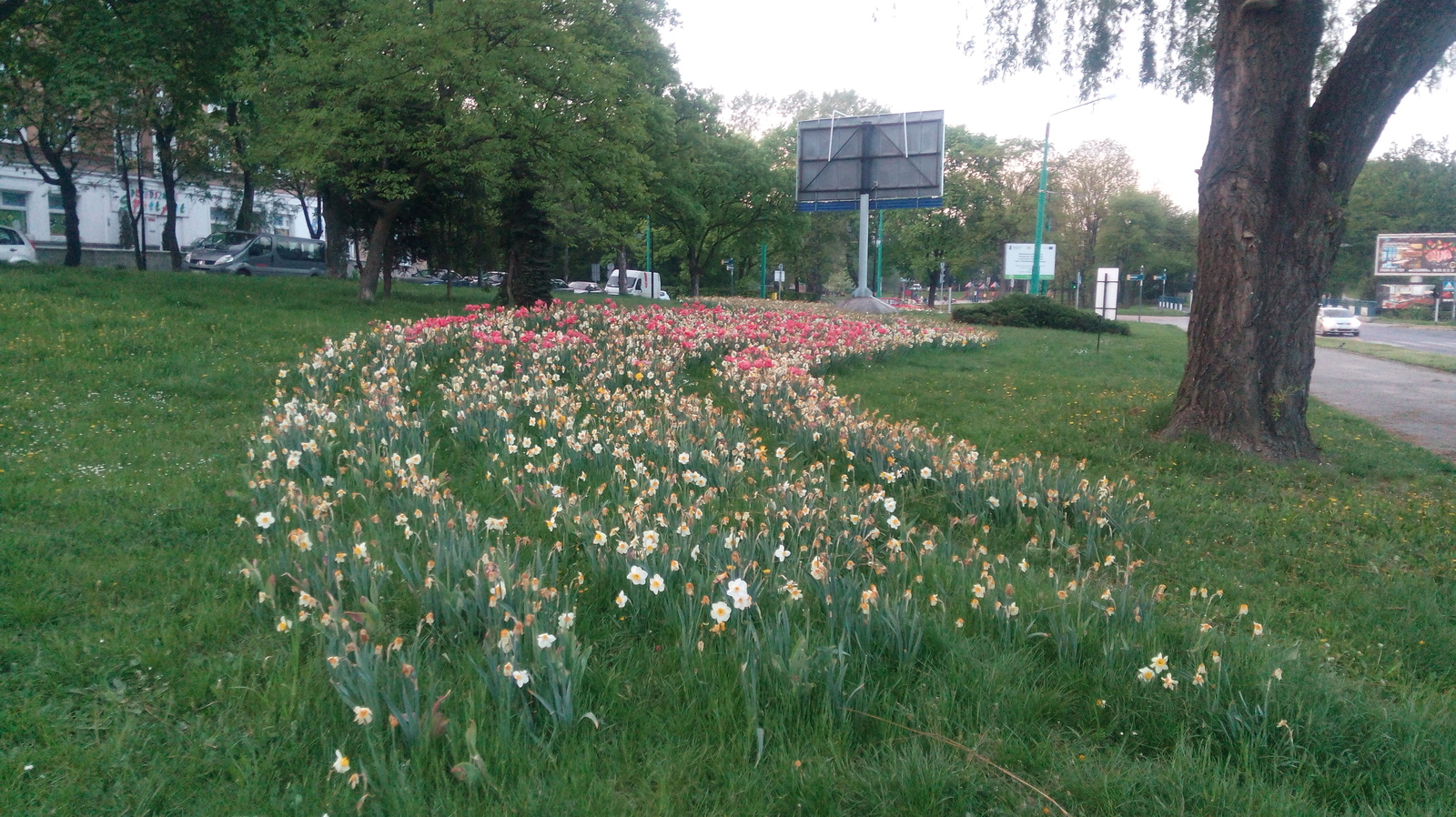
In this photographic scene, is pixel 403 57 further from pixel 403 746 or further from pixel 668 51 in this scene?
pixel 403 746

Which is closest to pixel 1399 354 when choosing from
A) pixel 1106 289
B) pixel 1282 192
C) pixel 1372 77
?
pixel 1106 289

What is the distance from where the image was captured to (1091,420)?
901 cm

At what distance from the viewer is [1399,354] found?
2414cm

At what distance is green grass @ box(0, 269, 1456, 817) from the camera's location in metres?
2.69

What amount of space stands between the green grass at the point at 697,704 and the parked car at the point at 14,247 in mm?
22098

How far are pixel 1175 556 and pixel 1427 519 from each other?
2189mm

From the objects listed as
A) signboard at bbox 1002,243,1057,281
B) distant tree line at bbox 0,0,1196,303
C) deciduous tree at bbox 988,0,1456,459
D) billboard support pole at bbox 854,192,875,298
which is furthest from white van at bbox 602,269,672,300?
deciduous tree at bbox 988,0,1456,459

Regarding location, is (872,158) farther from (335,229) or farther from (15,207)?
(15,207)

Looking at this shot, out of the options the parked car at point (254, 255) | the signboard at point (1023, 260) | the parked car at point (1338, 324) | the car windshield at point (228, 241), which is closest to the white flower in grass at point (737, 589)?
the parked car at point (254, 255)

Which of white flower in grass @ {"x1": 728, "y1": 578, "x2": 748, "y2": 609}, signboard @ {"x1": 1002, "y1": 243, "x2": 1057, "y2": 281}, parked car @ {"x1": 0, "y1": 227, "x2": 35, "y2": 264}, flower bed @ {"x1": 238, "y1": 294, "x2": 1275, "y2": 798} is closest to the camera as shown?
flower bed @ {"x1": 238, "y1": 294, "x2": 1275, "y2": 798}

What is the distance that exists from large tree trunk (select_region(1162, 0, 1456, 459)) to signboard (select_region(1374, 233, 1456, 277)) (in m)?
→ 56.2

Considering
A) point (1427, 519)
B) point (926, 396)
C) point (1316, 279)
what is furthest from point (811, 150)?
point (1427, 519)

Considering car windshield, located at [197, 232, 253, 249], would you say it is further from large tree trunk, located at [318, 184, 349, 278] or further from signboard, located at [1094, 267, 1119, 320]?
signboard, located at [1094, 267, 1119, 320]

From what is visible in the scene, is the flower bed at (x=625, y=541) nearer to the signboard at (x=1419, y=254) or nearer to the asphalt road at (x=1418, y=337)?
the asphalt road at (x=1418, y=337)
